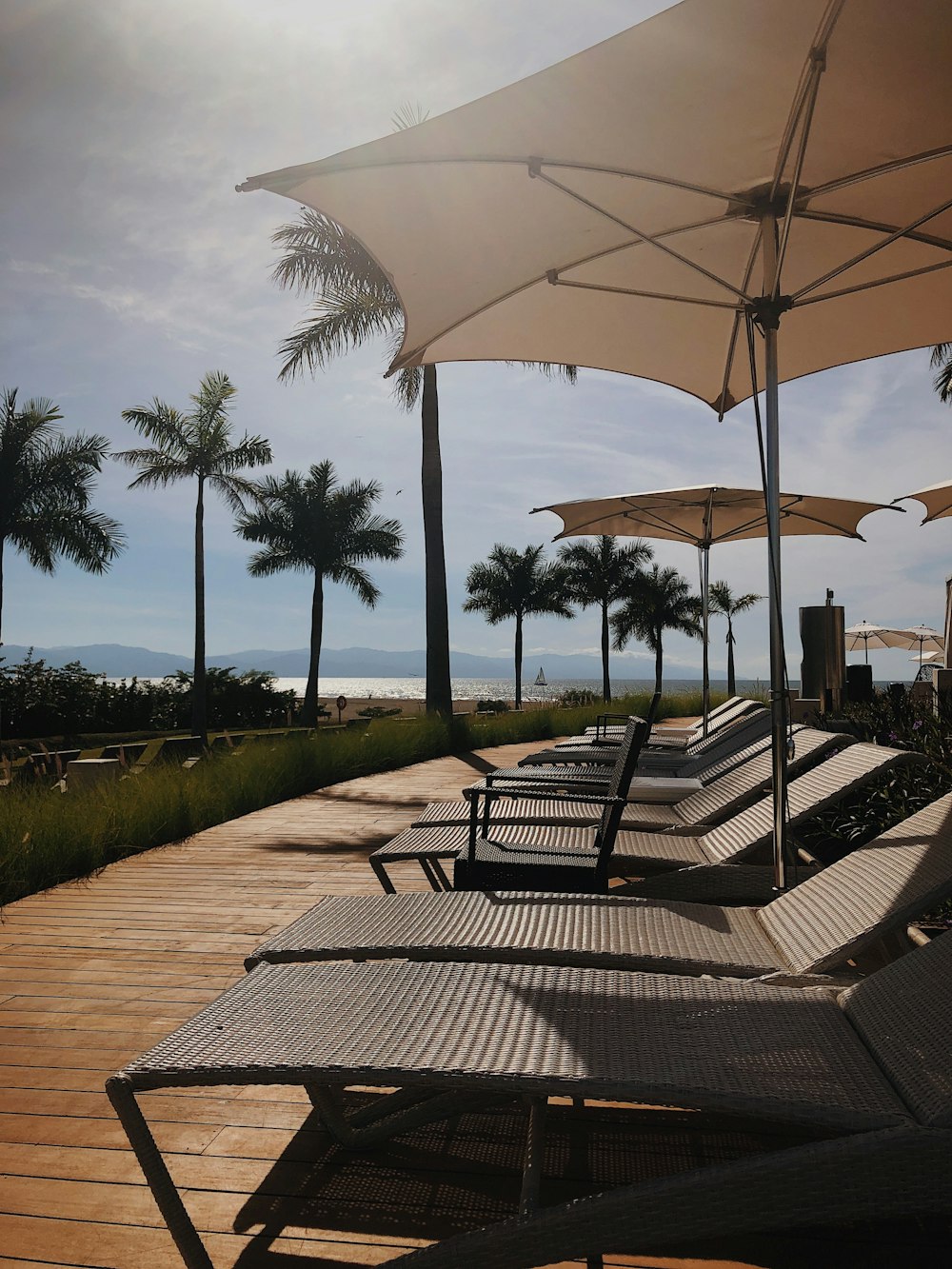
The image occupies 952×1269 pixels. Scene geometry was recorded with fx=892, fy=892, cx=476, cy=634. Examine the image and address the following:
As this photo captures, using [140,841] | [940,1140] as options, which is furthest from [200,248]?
[940,1140]

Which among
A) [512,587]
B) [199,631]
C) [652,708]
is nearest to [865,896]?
[652,708]

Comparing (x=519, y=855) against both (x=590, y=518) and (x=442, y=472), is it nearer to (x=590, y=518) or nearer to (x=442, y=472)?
(x=590, y=518)

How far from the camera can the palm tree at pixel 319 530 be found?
36.9 meters

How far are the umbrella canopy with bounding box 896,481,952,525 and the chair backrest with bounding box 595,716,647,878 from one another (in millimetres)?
6464

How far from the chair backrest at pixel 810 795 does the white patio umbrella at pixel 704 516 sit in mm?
5217

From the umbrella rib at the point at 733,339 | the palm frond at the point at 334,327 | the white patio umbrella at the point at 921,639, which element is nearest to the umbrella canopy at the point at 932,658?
the white patio umbrella at the point at 921,639

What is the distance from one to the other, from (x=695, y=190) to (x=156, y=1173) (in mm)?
3254

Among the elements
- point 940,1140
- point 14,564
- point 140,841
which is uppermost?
point 14,564

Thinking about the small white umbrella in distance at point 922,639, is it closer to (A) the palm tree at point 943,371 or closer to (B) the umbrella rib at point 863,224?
(A) the palm tree at point 943,371

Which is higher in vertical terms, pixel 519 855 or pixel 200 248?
pixel 200 248

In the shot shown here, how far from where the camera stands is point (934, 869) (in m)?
2.27

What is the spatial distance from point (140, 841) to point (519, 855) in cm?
341

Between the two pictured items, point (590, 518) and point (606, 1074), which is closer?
point (606, 1074)

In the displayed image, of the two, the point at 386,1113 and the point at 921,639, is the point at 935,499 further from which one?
the point at 921,639
